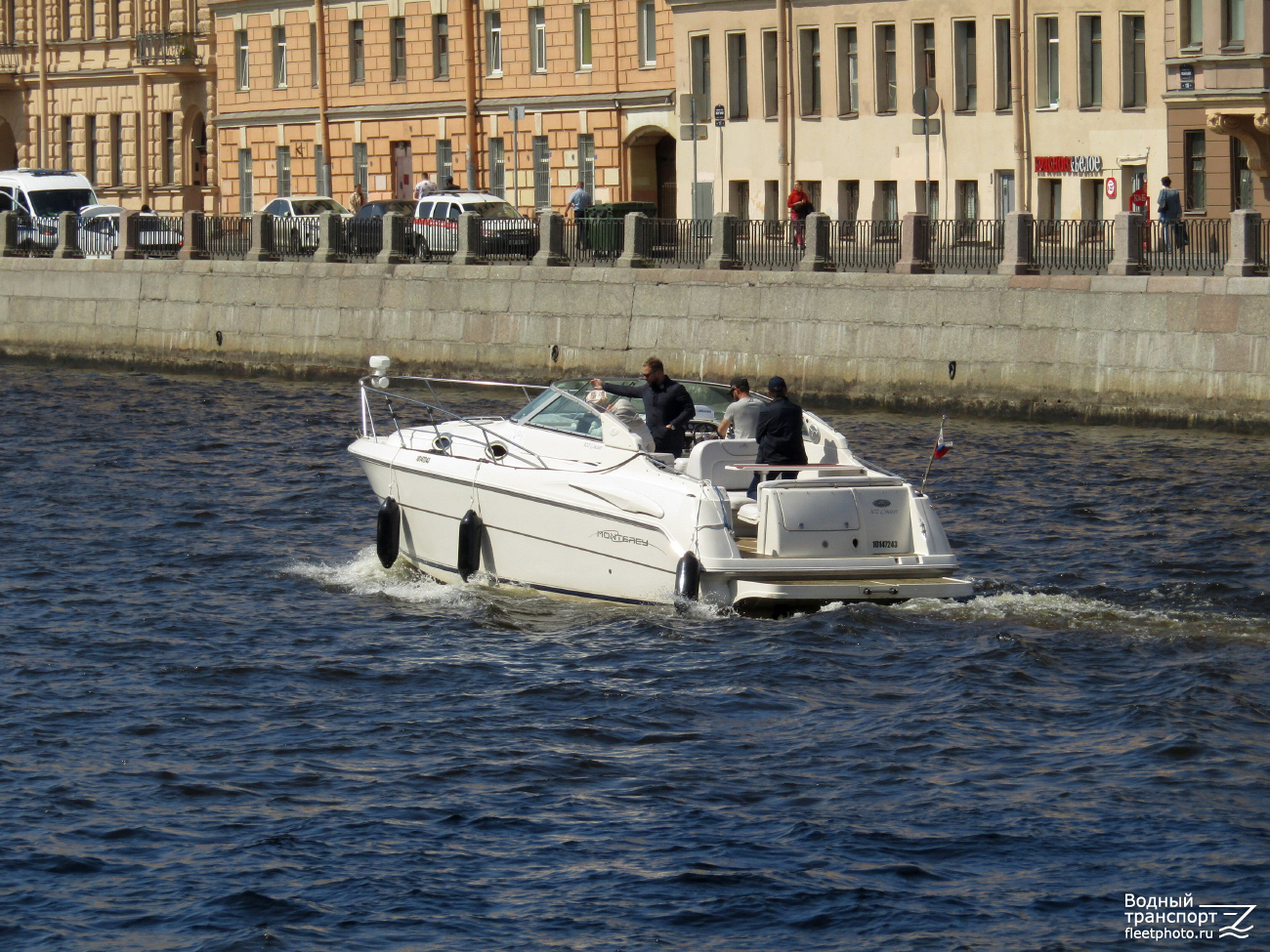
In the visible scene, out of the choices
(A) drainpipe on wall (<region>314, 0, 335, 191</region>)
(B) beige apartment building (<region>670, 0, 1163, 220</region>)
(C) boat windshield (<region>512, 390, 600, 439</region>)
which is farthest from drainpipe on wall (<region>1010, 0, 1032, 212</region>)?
(C) boat windshield (<region>512, 390, 600, 439</region>)

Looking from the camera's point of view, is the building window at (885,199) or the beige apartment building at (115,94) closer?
the building window at (885,199)

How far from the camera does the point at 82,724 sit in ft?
44.1

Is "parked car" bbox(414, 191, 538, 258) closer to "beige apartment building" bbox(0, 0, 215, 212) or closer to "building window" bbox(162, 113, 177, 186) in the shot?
"beige apartment building" bbox(0, 0, 215, 212)

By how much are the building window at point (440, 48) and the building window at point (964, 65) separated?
44.5 feet

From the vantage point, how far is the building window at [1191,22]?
116ft

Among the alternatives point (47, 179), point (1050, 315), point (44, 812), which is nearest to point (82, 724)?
point (44, 812)

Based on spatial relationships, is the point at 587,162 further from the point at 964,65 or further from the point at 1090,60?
the point at 1090,60

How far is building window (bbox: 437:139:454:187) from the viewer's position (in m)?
50.2

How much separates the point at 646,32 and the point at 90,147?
19.1m

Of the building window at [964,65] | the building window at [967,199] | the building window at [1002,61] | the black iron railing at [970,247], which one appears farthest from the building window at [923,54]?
the black iron railing at [970,247]

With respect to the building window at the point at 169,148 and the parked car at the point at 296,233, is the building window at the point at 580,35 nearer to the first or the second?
the parked car at the point at 296,233

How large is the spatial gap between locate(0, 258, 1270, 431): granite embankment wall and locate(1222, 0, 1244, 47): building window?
8424 mm

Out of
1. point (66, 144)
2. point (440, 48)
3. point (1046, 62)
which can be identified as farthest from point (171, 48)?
point (1046, 62)

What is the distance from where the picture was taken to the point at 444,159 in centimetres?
5053
